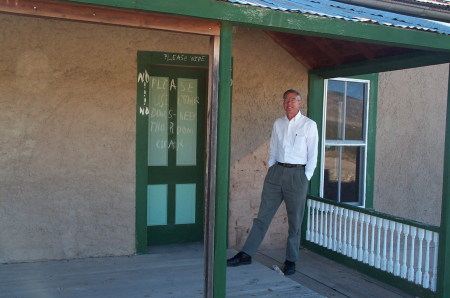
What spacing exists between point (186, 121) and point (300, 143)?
1.56 metres

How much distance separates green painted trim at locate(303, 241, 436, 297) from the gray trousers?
826mm

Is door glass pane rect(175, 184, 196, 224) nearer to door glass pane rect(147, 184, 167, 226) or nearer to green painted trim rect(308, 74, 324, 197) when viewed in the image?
door glass pane rect(147, 184, 167, 226)

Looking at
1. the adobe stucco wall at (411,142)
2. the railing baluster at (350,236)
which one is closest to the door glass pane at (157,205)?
the railing baluster at (350,236)

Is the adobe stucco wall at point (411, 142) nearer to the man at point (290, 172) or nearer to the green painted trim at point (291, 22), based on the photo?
the man at point (290, 172)

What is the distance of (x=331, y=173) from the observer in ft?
22.2

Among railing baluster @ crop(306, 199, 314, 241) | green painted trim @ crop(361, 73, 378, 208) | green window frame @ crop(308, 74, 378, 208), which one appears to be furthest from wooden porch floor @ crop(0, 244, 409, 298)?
green painted trim @ crop(361, 73, 378, 208)

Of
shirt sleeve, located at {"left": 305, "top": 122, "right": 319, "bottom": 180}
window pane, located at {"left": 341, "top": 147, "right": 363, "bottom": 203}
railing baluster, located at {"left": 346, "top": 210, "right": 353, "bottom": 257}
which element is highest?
shirt sleeve, located at {"left": 305, "top": 122, "right": 319, "bottom": 180}

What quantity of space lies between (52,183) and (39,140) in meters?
0.47

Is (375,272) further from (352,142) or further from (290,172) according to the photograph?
(352,142)

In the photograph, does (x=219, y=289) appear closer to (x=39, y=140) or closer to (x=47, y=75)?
(x=39, y=140)

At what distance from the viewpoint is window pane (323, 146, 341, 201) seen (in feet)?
22.0

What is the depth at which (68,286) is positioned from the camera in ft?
15.0

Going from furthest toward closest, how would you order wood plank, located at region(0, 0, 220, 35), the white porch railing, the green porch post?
the white porch railing
the green porch post
wood plank, located at region(0, 0, 220, 35)

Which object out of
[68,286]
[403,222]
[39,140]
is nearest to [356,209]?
[403,222]
